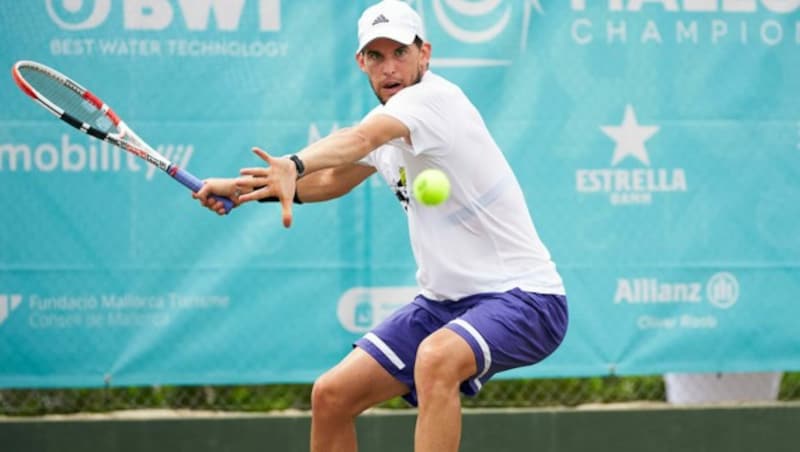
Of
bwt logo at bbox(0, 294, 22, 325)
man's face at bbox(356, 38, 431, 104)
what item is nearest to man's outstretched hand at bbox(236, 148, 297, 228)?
man's face at bbox(356, 38, 431, 104)

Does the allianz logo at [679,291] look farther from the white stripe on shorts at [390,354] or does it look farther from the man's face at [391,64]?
the man's face at [391,64]

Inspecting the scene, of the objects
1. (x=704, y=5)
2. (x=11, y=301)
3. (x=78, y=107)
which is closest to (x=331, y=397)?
(x=78, y=107)

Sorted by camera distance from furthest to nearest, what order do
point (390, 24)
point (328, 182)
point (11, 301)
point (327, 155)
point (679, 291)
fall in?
point (679, 291) < point (11, 301) < point (328, 182) < point (390, 24) < point (327, 155)

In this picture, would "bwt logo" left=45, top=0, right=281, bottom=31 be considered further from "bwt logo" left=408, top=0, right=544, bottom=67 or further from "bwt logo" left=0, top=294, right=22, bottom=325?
"bwt logo" left=0, top=294, right=22, bottom=325

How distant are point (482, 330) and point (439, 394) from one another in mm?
278

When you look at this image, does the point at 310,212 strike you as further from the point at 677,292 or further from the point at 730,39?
the point at 730,39

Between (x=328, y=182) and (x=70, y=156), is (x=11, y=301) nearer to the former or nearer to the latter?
(x=70, y=156)

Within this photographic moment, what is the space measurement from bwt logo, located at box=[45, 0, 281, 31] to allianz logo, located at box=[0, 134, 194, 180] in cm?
52

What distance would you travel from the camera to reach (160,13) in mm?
5715

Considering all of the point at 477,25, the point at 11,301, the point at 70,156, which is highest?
the point at 477,25

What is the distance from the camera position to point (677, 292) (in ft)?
19.6

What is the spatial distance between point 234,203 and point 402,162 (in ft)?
2.23

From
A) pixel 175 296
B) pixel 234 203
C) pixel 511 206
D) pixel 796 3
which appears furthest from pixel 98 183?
pixel 796 3

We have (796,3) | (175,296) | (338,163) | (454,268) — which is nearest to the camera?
(338,163)
